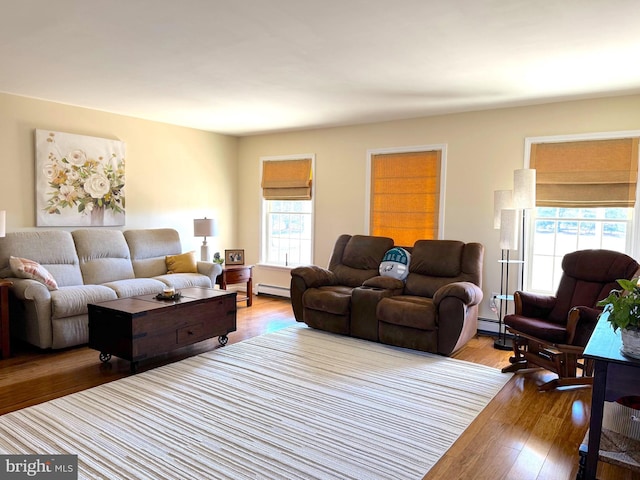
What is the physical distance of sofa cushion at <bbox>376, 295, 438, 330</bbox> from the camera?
3994 mm

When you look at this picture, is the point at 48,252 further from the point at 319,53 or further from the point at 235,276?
the point at 319,53

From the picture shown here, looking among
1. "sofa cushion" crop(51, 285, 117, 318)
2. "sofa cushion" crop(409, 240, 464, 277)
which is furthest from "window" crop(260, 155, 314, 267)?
"sofa cushion" crop(51, 285, 117, 318)

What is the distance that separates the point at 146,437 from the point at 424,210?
12.9 feet

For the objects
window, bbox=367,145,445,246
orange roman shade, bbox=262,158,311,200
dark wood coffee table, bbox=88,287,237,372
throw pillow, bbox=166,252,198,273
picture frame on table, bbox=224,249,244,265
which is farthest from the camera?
orange roman shade, bbox=262,158,311,200

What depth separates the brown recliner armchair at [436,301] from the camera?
3.94m

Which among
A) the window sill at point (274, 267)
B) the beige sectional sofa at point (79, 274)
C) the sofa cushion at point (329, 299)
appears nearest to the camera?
the beige sectional sofa at point (79, 274)

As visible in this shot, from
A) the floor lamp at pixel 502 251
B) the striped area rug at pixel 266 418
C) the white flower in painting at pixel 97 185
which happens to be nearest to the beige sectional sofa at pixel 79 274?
the white flower in painting at pixel 97 185

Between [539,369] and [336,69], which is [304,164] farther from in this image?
[539,369]

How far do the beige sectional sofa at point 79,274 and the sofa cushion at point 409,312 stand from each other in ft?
7.48

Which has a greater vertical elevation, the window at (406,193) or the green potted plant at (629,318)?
the window at (406,193)

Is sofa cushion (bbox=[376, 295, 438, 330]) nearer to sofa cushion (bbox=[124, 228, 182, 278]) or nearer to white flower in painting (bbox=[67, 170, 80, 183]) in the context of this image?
sofa cushion (bbox=[124, 228, 182, 278])

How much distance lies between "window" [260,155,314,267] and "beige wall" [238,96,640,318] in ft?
0.46

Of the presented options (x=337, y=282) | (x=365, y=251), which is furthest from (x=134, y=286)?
(x=365, y=251)

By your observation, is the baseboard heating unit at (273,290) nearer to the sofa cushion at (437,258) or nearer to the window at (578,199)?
A: the sofa cushion at (437,258)
